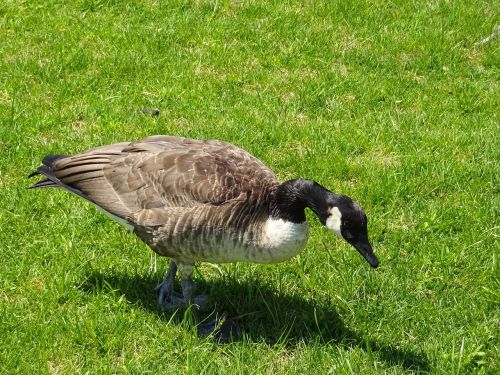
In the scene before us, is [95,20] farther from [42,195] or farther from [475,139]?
[475,139]

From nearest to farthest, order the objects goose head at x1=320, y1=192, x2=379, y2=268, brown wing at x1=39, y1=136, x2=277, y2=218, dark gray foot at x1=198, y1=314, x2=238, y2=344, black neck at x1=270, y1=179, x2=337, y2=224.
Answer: goose head at x1=320, y1=192, x2=379, y2=268
black neck at x1=270, y1=179, x2=337, y2=224
brown wing at x1=39, y1=136, x2=277, y2=218
dark gray foot at x1=198, y1=314, x2=238, y2=344

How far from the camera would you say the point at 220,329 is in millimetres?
5199

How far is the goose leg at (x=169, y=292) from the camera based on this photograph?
17.6ft

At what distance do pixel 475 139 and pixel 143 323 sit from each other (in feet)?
12.5

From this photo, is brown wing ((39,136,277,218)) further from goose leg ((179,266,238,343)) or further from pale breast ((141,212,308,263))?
goose leg ((179,266,238,343))

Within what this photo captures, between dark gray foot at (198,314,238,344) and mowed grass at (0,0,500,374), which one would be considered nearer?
mowed grass at (0,0,500,374)

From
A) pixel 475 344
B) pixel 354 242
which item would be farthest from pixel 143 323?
pixel 475 344

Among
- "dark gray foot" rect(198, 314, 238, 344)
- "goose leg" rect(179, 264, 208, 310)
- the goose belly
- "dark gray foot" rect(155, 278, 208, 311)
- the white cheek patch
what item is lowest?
"dark gray foot" rect(198, 314, 238, 344)

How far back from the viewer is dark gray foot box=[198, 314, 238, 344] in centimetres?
509

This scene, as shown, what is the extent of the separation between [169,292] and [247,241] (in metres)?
0.95

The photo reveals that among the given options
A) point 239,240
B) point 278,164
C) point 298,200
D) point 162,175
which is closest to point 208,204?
point 239,240

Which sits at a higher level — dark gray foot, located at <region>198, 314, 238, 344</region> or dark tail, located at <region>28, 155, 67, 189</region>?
dark tail, located at <region>28, 155, 67, 189</region>

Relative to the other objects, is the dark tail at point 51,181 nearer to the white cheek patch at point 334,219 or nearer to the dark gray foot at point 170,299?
the dark gray foot at point 170,299

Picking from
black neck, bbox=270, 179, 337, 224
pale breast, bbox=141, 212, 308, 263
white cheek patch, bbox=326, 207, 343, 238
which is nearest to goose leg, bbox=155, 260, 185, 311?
pale breast, bbox=141, 212, 308, 263
